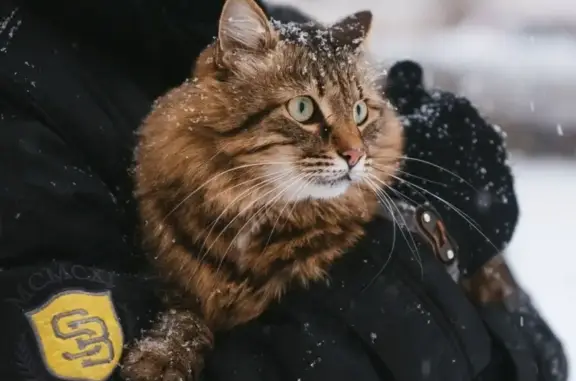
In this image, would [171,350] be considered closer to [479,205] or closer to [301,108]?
[301,108]

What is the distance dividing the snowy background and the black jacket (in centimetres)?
97

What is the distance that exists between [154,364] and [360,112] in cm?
35

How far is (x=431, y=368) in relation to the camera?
0.67 meters

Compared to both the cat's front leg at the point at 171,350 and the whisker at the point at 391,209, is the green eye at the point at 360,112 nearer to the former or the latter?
the whisker at the point at 391,209

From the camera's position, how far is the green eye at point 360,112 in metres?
0.78

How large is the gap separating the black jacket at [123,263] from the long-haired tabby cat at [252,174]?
3cm

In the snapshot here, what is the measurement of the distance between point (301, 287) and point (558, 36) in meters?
2.09

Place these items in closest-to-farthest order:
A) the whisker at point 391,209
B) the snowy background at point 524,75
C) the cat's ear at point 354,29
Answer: the whisker at point 391,209, the cat's ear at point 354,29, the snowy background at point 524,75

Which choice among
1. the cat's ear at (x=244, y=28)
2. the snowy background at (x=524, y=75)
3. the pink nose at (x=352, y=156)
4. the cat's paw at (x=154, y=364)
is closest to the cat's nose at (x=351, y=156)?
the pink nose at (x=352, y=156)

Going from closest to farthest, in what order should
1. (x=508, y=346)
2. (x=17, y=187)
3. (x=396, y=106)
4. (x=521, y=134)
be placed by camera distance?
(x=17, y=187) → (x=508, y=346) → (x=396, y=106) → (x=521, y=134)

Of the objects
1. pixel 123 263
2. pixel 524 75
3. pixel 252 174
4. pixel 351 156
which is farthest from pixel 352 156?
pixel 524 75

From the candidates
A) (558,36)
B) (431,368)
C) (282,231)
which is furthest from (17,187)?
(558,36)

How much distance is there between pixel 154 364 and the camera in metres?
0.66

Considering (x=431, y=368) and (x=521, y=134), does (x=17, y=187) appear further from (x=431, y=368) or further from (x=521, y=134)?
(x=521, y=134)
